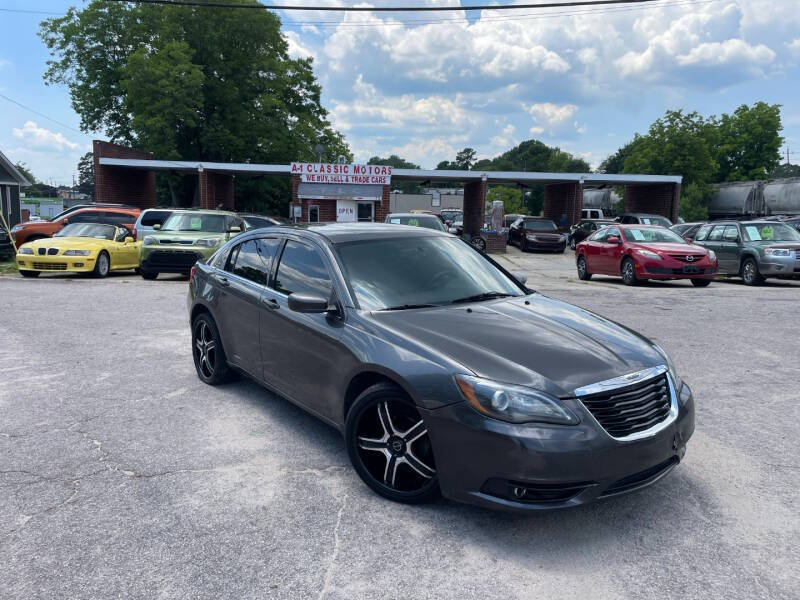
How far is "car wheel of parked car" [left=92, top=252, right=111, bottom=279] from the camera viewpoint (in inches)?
607

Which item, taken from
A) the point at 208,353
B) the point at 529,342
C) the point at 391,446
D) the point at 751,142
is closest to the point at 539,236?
the point at 208,353

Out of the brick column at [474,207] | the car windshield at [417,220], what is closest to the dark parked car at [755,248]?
the car windshield at [417,220]

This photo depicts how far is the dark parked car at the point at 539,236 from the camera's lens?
30859 mm

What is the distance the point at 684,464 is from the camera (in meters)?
4.06

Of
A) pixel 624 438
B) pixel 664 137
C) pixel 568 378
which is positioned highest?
pixel 664 137

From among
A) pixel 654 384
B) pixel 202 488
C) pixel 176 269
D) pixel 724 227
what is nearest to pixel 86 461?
pixel 202 488

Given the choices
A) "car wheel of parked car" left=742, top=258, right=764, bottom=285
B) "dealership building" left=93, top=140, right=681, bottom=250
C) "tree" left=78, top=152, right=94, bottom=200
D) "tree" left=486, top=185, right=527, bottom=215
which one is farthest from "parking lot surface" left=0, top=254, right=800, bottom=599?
"tree" left=78, top=152, right=94, bottom=200

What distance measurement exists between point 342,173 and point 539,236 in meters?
9.94

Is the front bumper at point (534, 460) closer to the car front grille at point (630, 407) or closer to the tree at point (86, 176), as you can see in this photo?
the car front grille at point (630, 407)

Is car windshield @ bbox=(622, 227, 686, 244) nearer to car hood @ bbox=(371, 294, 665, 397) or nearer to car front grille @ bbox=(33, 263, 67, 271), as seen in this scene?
car hood @ bbox=(371, 294, 665, 397)

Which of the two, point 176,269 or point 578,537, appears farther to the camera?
point 176,269

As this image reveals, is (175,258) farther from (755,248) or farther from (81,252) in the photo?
(755,248)

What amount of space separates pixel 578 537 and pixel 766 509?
1.16 metres

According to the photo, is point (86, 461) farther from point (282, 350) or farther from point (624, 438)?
point (624, 438)
